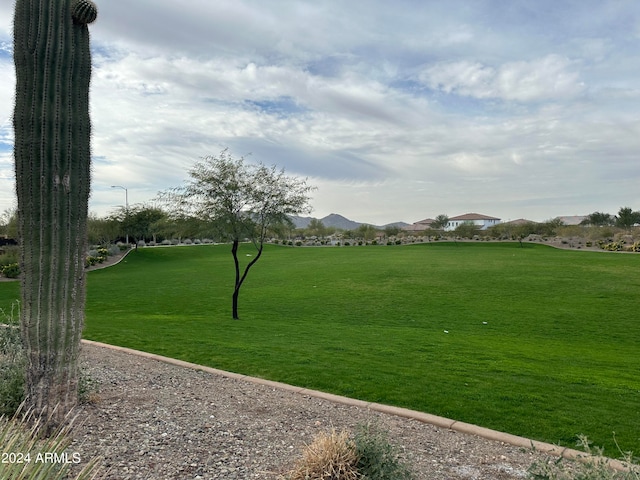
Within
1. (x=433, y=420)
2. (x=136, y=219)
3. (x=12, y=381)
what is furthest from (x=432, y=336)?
(x=136, y=219)

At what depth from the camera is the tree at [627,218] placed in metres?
84.6

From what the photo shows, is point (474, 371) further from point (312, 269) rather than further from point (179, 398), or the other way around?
point (312, 269)

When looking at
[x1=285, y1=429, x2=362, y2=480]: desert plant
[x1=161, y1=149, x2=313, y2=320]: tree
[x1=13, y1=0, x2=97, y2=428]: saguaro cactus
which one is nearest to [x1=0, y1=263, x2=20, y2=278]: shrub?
[x1=161, y1=149, x2=313, y2=320]: tree

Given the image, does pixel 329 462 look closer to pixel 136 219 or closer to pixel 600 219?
pixel 136 219

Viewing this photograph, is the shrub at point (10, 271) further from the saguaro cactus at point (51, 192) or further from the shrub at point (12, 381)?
the saguaro cactus at point (51, 192)

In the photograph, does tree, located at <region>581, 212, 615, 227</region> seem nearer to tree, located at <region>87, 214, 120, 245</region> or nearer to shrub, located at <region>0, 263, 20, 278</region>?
tree, located at <region>87, 214, 120, 245</region>

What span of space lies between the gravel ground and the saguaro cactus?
0.73 metres

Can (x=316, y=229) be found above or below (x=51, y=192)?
above

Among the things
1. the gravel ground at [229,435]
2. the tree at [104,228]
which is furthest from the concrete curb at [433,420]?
the tree at [104,228]

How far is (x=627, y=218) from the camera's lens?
84875 millimetres

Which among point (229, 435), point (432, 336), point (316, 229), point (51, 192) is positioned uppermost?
point (316, 229)

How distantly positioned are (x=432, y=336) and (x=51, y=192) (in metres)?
10.2

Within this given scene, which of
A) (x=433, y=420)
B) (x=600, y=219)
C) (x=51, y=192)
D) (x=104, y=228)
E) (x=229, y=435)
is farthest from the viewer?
(x=600, y=219)

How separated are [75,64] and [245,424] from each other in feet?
14.1
